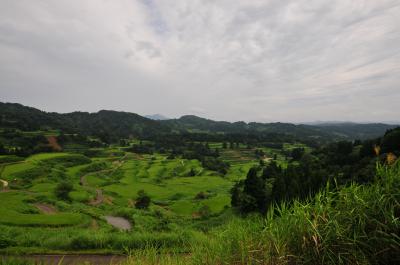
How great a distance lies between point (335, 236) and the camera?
171 inches

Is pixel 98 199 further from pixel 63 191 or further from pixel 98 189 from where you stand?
pixel 98 189

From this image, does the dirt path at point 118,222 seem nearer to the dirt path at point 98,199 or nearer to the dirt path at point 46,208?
the dirt path at point 46,208

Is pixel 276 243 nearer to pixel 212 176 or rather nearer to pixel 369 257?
pixel 369 257

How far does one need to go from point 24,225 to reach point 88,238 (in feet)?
52.0

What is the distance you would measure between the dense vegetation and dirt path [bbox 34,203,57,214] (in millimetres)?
115

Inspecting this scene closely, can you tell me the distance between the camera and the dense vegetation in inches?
171

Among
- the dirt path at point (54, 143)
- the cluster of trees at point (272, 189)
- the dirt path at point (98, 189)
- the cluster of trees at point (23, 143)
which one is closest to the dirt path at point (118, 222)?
the dirt path at point (98, 189)

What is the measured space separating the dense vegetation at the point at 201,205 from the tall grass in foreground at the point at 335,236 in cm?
2

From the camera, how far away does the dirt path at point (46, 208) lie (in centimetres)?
3253

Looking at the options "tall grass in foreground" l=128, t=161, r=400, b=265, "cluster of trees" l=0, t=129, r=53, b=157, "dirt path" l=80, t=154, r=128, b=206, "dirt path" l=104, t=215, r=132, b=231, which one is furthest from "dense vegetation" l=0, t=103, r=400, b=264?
"cluster of trees" l=0, t=129, r=53, b=157

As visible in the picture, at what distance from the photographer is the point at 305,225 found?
15.3ft

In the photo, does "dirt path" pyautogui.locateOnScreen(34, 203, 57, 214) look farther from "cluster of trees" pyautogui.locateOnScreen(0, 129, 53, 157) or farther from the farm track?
"cluster of trees" pyautogui.locateOnScreen(0, 129, 53, 157)

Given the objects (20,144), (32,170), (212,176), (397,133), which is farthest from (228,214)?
(20,144)

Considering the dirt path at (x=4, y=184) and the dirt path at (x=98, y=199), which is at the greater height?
the dirt path at (x=4, y=184)
